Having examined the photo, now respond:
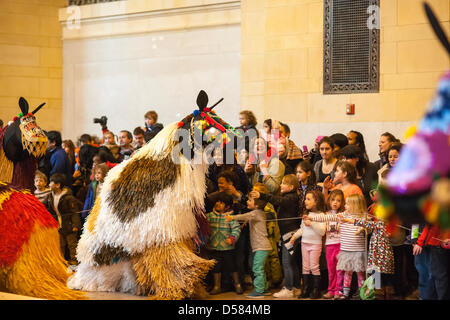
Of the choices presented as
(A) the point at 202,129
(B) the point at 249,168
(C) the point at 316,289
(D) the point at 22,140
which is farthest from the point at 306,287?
(D) the point at 22,140

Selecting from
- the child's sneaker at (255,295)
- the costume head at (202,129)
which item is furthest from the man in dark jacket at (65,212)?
the child's sneaker at (255,295)

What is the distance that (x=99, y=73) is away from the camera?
11680 mm

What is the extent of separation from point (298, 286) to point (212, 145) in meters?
1.41

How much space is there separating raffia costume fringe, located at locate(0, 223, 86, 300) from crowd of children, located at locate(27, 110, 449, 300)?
4.36 ft

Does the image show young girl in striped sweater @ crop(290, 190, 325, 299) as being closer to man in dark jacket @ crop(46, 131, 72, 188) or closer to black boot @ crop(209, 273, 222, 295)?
black boot @ crop(209, 273, 222, 295)

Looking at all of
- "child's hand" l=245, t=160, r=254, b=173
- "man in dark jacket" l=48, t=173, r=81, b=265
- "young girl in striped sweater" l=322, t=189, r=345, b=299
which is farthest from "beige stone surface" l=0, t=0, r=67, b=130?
"young girl in striped sweater" l=322, t=189, r=345, b=299

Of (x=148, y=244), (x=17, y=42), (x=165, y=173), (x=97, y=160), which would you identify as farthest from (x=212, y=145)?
(x=17, y=42)

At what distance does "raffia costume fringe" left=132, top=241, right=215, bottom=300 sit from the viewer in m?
5.21

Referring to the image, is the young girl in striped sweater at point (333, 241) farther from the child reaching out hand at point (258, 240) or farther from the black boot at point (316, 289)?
the child reaching out hand at point (258, 240)

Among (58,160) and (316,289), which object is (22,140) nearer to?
(58,160)

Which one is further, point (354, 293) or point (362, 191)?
point (362, 191)

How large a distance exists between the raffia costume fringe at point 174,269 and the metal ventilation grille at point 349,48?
4.32 metres

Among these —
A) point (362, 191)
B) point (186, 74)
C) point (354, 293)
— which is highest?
point (186, 74)
